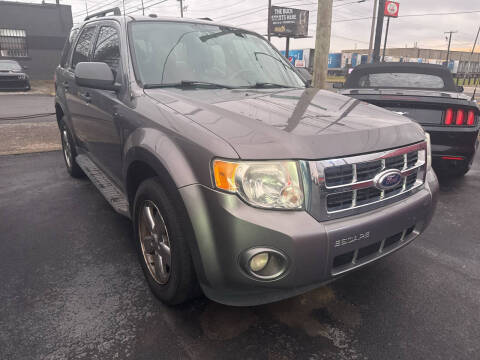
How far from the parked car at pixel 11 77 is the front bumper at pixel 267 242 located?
2045 cm

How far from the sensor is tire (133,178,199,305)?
1985mm

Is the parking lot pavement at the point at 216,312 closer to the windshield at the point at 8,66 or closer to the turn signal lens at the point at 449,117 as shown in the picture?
the turn signal lens at the point at 449,117

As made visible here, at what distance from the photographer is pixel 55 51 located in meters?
27.5

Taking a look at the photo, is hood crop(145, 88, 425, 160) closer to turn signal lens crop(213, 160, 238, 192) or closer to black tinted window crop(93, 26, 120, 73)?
turn signal lens crop(213, 160, 238, 192)

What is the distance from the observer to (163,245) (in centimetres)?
221

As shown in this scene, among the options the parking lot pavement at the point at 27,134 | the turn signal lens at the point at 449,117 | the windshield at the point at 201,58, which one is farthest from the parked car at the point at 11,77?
the turn signal lens at the point at 449,117

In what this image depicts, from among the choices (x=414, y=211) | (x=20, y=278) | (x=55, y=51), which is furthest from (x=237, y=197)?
(x=55, y=51)

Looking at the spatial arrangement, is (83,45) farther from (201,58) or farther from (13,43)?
(13,43)

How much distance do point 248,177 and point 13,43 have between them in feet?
100

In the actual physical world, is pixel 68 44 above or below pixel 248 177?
above

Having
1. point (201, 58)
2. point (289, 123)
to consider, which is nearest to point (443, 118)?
point (201, 58)

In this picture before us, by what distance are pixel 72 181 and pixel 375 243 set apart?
4.21m

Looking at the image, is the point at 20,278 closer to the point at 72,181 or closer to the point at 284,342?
the point at 284,342

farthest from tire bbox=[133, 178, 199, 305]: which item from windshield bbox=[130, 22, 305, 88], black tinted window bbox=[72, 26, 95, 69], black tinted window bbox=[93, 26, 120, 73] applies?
black tinted window bbox=[72, 26, 95, 69]
